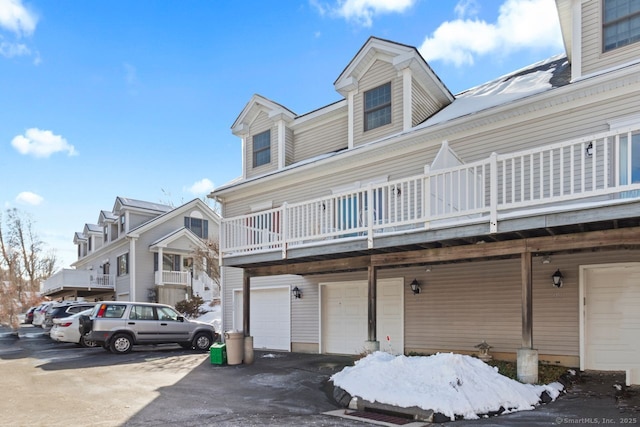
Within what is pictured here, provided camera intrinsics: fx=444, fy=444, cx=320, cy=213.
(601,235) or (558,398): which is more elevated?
(601,235)

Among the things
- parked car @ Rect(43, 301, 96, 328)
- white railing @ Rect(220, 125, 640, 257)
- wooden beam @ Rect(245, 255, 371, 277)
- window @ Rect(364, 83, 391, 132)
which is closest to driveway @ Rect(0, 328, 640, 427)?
wooden beam @ Rect(245, 255, 371, 277)

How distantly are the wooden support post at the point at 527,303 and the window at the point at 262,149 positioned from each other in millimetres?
10171

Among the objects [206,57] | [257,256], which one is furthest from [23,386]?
[206,57]

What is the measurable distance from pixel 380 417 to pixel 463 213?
3485 millimetres

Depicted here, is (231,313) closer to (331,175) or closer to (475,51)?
(331,175)

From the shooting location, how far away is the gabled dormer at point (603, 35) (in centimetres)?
Answer: 880

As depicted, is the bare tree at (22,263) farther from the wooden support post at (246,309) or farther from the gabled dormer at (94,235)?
the wooden support post at (246,309)

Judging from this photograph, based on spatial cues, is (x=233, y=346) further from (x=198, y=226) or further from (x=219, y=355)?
(x=198, y=226)

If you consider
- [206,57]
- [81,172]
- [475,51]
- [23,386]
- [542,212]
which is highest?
[206,57]

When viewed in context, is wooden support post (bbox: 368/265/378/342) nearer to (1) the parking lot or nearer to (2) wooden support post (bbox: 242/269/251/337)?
(1) the parking lot

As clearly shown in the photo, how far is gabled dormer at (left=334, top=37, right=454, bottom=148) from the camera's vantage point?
Result: 12094mm

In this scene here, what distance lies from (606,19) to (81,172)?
68.5ft

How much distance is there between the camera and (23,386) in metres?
8.58

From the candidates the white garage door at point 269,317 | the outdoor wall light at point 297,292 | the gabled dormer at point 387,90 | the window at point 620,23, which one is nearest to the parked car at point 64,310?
the white garage door at point 269,317
